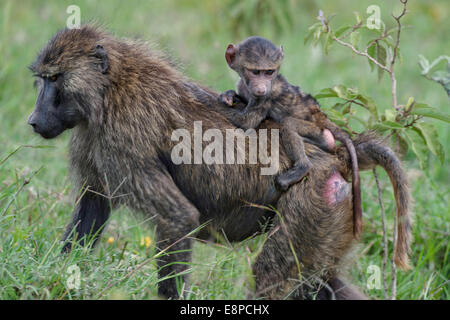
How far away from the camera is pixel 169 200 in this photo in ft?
10.1

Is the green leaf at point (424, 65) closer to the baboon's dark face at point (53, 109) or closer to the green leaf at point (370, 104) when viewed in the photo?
the green leaf at point (370, 104)

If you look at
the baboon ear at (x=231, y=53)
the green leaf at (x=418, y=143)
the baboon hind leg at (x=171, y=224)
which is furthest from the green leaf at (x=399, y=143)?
the baboon hind leg at (x=171, y=224)

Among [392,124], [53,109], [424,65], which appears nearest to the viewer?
[53,109]

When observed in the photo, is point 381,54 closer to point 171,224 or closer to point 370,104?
point 370,104

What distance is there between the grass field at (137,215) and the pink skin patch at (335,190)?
1.38 ft

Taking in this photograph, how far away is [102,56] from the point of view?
3141 mm

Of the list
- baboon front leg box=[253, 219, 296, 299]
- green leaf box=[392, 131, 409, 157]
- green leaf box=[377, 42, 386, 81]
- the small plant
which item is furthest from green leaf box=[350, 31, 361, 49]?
baboon front leg box=[253, 219, 296, 299]

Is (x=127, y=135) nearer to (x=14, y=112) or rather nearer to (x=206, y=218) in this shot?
(x=206, y=218)

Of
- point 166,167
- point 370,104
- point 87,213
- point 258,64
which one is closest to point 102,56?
point 166,167

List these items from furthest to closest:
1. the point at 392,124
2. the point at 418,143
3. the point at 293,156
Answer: the point at 418,143 < the point at 392,124 < the point at 293,156

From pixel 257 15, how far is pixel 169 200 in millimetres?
2909

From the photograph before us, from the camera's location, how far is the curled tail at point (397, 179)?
10.4ft

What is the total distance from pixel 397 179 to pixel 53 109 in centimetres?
173
